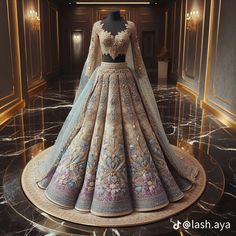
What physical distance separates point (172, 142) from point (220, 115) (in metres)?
1.72

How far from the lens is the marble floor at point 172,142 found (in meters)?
2.00

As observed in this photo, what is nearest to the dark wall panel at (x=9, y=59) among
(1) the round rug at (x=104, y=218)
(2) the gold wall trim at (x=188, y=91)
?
(1) the round rug at (x=104, y=218)

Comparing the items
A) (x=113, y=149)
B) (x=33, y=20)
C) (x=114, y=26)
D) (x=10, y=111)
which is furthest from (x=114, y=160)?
(x=33, y=20)

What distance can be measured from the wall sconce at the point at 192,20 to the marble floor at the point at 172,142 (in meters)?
1.86

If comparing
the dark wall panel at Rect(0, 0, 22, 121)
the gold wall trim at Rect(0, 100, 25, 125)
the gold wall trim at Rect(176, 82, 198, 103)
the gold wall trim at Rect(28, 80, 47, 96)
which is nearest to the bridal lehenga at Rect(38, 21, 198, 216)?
the gold wall trim at Rect(0, 100, 25, 125)

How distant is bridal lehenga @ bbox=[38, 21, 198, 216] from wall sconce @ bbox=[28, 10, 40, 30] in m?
5.37

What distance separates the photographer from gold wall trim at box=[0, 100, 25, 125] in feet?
15.8

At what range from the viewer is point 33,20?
735 centimetres

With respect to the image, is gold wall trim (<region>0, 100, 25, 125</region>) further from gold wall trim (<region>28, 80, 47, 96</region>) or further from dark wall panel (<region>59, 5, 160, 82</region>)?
dark wall panel (<region>59, 5, 160, 82</region>)

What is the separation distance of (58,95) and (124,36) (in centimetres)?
522

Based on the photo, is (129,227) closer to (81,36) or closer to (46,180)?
(46,180)

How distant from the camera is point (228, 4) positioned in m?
4.74

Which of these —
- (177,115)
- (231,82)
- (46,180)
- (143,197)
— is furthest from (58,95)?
(143,197)

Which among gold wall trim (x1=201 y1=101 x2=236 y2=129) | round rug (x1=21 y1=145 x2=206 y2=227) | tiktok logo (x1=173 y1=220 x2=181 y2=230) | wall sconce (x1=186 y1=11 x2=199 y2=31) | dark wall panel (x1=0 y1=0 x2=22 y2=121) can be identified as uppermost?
wall sconce (x1=186 y1=11 x2=199 y2=31)
